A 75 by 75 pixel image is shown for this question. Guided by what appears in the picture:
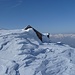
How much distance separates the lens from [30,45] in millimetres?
7922

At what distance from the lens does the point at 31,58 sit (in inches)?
272

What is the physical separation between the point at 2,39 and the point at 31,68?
2965mm

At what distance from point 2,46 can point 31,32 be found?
8.04 ft

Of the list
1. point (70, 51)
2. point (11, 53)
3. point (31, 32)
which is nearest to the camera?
point (11, 53)

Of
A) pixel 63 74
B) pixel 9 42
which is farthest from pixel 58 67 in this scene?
pixel 9 42

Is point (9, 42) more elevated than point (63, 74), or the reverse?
point (9, 42)

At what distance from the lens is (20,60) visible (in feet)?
21.9

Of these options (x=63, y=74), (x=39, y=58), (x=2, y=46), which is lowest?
(x=63, y=74)

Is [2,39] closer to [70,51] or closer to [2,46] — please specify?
[2,46]

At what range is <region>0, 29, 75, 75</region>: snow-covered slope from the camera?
618 cm

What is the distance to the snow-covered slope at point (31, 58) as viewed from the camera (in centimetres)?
618

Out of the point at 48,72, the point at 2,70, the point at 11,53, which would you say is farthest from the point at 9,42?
the point at 48,72

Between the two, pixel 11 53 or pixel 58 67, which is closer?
pixel 58 67

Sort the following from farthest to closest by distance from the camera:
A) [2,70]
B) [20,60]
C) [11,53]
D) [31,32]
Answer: [31,32] → [11,53] → [20,60] → [2,70]
